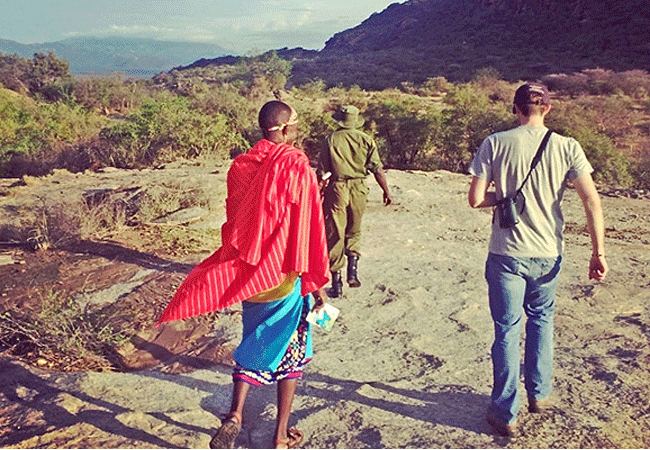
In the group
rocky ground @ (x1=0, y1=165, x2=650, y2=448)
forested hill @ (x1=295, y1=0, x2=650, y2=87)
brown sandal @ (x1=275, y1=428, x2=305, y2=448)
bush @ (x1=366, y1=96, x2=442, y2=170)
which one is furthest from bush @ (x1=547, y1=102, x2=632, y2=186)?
forested hill @ (x1=295, y1=0, x2=650, y2=87)

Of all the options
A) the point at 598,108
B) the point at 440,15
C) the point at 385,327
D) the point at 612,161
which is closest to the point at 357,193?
the point at 385,327

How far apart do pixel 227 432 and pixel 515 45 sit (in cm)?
4499

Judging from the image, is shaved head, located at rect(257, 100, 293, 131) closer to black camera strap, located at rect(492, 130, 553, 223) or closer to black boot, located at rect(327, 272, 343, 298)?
black camera strap, located at rect(492, 130, 553, 223)

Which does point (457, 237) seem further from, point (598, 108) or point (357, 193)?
point (598, 108)

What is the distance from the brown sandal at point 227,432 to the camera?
2914 millimetres

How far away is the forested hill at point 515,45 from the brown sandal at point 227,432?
31.4 m

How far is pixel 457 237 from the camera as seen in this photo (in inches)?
304

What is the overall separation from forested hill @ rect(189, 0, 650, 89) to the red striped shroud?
3107 cm

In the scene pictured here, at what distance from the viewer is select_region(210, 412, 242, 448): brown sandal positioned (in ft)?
9.56

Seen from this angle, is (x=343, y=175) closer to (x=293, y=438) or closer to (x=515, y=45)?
(x=293, y=438)

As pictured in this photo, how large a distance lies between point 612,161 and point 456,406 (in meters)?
9.87

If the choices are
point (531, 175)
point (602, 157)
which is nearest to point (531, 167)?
point (531, 175)

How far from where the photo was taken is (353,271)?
5789mm

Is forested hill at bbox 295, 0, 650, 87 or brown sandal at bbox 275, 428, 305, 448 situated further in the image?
forested hill at bbox 295, 0, 650, 87
